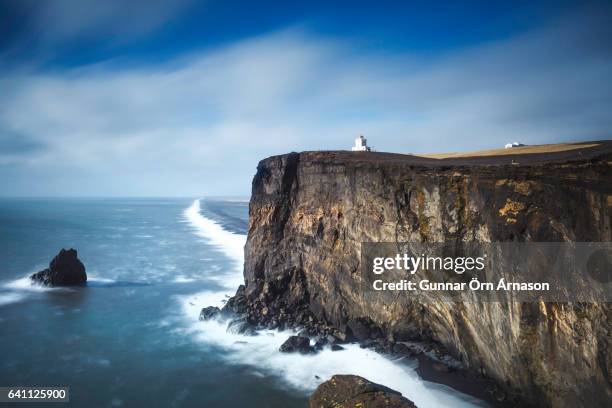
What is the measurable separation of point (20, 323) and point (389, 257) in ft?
92.5

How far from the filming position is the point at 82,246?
194 ft

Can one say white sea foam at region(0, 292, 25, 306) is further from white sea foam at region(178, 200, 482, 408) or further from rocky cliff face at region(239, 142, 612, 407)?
rocky cliff face at region(239, 142, 612, 407)

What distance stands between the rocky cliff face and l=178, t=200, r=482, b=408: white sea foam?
195 centimetres

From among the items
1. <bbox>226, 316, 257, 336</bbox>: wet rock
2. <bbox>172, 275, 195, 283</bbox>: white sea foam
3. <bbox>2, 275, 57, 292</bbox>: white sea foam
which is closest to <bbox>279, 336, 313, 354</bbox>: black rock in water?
<bbox>226, 316, 257, 336</bbox>: wet rock

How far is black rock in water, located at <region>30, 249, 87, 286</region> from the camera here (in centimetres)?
3500

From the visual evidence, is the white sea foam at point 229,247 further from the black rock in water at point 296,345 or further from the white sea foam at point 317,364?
the black rock in water at point 296,345

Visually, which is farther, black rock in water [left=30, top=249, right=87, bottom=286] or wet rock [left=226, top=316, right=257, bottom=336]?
black rock in water [left=30, top=249, right=87, bottom=286]

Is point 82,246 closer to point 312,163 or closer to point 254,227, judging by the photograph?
point 254,227

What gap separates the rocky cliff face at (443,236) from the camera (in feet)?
37.5

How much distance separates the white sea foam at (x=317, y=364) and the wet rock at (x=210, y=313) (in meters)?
0.48

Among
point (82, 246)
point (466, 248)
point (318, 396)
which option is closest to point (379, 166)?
point (466, 248)

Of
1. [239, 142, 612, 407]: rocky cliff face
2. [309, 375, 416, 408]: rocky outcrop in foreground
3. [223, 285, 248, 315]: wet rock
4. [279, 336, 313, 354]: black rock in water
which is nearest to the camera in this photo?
[309, 375, 416, 408]: rocky outcrop in foreground

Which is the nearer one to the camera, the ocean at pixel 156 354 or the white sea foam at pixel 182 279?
the ocean at pixel 156 354

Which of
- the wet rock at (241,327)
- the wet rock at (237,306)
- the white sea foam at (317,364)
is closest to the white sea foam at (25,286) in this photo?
the white sea foam at (317,364)
